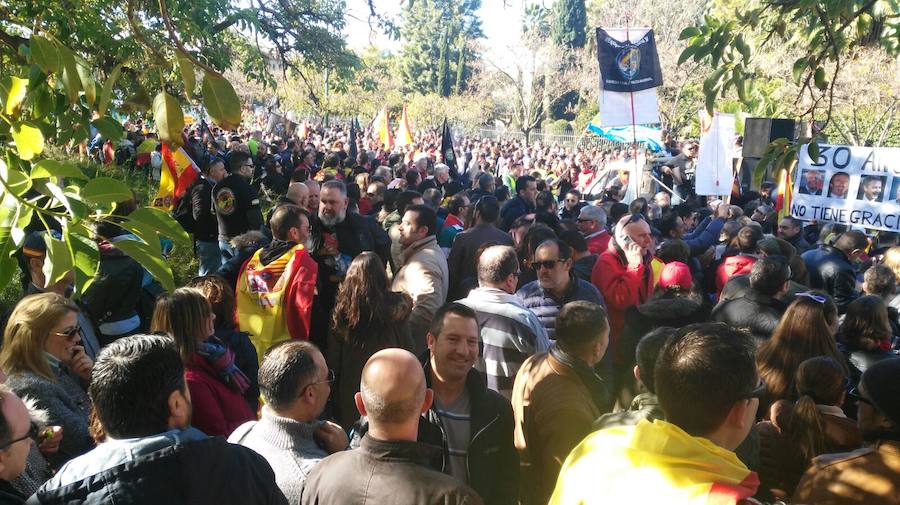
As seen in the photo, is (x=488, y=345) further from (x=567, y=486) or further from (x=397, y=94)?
(x=397, y=94)

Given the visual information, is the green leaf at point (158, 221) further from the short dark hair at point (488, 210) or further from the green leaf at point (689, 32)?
the short dark hair at point (488, 210)

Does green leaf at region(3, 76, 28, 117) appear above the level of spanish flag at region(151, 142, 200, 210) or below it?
above

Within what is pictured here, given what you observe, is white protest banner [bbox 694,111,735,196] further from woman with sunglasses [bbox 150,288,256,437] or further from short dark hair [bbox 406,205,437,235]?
woman with sunglasses [bbox 150,288,256,437]

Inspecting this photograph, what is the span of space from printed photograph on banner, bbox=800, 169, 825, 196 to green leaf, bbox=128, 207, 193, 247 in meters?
7.50

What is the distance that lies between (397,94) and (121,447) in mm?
47072

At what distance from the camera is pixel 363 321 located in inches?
172

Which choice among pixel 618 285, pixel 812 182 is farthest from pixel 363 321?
pixel 812 182

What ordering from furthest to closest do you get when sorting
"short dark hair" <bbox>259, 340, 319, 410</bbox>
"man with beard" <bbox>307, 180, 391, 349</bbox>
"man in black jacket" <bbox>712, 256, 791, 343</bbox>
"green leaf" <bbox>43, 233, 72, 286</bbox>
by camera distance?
1. "man with beard" <bbox>307, 180, 391, 349</bbox>
2. "man in black jacket" <bbox>712, 256, 791, 343</bbox>
3. "short dark hair" <bbox>259, 340, 319, 410</bbox>
4. "green leaf" <bbox>43, 233, 72, 286</bbox>

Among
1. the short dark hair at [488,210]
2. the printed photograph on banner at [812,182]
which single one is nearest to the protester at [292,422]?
the short dark hair at [488,210]

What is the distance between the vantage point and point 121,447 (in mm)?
2174

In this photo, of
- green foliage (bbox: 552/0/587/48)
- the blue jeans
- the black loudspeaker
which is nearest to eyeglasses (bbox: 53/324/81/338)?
the blue jeans

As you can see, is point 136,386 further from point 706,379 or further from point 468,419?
point 706,379

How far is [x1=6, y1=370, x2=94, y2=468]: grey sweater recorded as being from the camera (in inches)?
123

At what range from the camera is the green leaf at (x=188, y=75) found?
162cm
